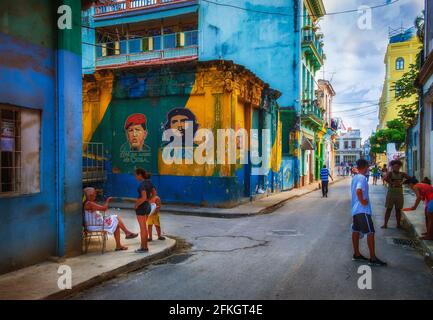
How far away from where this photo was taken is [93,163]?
53.4 feet

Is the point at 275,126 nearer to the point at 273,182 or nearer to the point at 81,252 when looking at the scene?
the point at 273,182

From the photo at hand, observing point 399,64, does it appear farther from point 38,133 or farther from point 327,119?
point 38,133

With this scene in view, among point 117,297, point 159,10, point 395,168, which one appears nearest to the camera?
point 117,297

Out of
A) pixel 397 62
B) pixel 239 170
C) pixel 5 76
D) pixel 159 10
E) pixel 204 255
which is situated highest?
Answer: pixel 397 62

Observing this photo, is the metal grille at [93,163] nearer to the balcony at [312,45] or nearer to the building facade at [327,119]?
the balcony at [312,45]

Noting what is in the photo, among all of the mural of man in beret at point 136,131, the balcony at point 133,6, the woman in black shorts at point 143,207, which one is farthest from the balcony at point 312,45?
the woman in black shorts at point 143,207

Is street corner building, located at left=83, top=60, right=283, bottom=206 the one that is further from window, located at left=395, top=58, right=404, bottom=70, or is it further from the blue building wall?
window, located at left=395, top=58, right=404, bottom=70

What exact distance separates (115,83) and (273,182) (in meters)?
9.54

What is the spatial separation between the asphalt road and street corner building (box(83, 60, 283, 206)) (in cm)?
439

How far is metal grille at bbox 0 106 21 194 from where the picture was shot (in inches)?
242

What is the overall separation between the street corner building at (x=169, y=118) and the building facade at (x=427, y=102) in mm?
6552

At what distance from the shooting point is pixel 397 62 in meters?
60.9
